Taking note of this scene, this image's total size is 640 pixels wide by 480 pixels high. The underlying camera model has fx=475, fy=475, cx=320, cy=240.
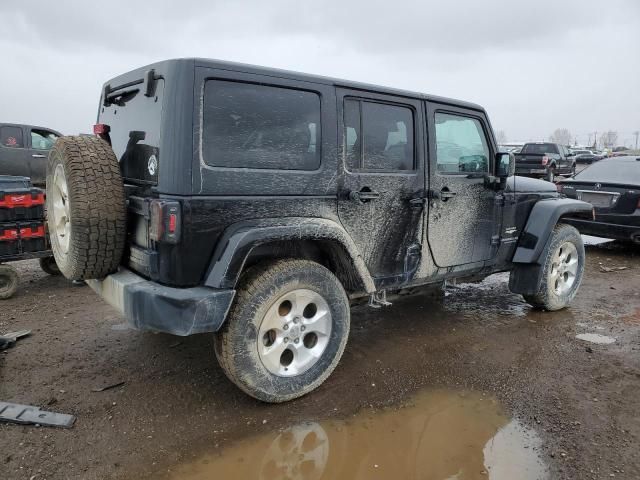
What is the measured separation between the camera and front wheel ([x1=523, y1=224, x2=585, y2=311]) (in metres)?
4.55

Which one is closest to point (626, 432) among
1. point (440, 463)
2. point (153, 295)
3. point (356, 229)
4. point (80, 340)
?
point (440, 463)

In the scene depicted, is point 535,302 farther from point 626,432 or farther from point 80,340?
point 80,340

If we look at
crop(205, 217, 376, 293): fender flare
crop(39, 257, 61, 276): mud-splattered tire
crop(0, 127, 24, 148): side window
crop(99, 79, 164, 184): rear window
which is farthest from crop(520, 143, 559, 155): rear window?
crop(99, 79, 164, 184): rear window

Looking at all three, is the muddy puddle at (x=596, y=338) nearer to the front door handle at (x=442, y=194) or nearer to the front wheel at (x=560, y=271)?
the front wheel at (x=560, y=271)

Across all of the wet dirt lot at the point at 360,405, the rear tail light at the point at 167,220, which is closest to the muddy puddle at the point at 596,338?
the wet dirt lot at the point at 360,405

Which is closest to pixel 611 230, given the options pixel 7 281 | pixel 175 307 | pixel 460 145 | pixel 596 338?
pixel 596 338

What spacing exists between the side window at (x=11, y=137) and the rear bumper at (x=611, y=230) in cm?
992

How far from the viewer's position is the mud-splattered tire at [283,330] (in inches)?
107

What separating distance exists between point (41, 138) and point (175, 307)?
9.05m

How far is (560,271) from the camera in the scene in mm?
4781

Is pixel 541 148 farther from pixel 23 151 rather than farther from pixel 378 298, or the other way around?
pixel 378 298

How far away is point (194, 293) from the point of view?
257cm

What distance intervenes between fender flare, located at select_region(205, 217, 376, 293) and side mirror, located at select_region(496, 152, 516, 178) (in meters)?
1.86

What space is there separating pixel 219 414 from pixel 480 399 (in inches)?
66.0
